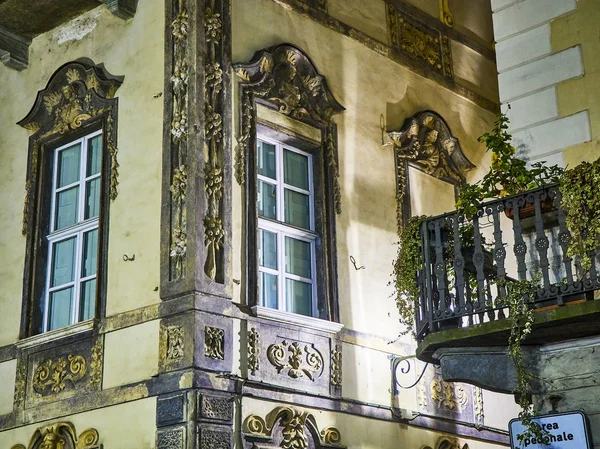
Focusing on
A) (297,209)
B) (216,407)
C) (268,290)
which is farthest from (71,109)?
(216,407)

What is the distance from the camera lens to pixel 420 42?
13102mm

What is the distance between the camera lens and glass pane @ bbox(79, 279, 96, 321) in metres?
10.4

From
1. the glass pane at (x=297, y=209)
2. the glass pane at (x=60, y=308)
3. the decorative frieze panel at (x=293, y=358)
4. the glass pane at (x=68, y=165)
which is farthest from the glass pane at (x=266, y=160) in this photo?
the glass pane at (x=60, y=308)

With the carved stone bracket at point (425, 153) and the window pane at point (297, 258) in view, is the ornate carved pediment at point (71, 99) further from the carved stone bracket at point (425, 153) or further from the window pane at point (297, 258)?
the carved stone bracket at point (425, 153)

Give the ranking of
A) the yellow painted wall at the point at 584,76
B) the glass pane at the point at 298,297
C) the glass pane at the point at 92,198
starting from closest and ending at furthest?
Result: the yellow painted wall at the point at 584,76 < the glass pane at the point at 298,297 < the glass pane at the point at 92,198

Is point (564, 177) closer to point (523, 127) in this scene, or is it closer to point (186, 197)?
point (523, 127)

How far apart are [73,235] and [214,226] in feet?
6.22

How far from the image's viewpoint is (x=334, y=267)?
10773mm

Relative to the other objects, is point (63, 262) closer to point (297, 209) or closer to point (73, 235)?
point (73, 235)

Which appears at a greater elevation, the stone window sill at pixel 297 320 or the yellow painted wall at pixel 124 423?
the stone window sill at pixel 297 320

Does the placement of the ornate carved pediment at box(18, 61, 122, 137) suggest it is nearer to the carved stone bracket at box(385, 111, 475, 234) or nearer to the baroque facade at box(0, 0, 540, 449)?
the baroque facade at box(0, 0, 540, 449)

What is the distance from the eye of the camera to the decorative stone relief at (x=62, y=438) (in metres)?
9.70

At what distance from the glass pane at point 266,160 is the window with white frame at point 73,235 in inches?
62.9

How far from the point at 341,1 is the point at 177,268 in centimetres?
410
